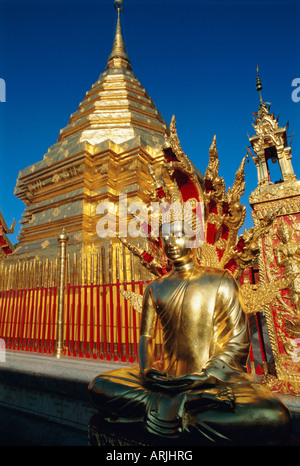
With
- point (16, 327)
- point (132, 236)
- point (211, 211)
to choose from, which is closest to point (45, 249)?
point (16, 327)

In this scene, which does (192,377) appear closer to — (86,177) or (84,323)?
(84,323)

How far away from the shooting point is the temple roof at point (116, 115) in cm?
818

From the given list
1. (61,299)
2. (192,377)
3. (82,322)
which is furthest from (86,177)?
(192,377)

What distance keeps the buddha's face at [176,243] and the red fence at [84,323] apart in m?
1.65

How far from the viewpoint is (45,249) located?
Result: 652cm

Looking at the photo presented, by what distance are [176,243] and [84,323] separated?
2714 millimetres

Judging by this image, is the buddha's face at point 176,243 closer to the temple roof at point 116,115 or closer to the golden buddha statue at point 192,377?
the golden buddha statue at point 192,377

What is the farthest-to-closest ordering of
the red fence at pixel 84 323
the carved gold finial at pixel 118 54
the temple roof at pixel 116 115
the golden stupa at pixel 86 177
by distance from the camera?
1. the carved gold finial at pixel 118 54
2. the temple roof at pixel 116 115
3. the golden stupa at pixel 86 177
4. the red fence at pixel 84 323

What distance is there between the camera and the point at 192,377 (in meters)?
1.60

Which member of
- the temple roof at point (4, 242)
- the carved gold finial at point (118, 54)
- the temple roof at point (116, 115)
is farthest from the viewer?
the carved gold finial at point (118, 54)

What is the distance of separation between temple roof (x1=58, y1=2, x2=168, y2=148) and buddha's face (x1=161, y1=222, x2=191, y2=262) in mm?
5576

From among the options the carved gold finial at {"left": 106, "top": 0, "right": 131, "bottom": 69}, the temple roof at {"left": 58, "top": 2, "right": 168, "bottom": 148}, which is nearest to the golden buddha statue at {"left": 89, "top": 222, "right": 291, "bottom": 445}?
the temple roof at {"left": 58, "top": 2, "right": 168, "bottom": 148}

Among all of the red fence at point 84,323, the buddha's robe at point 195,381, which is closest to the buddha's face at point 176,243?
the buddha's robe at point 195,381
